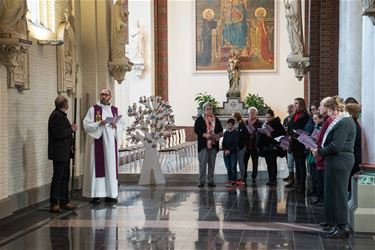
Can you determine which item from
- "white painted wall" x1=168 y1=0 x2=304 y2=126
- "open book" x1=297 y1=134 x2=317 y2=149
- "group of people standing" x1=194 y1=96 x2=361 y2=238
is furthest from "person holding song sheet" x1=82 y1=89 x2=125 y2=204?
"white painted wall" x1=168 y1=0 x2=304 y2=126

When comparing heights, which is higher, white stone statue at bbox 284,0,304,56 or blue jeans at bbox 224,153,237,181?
white stone statue at bbox 284,0,304,56

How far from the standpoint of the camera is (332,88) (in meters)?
14.7

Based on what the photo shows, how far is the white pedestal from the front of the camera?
12703mm

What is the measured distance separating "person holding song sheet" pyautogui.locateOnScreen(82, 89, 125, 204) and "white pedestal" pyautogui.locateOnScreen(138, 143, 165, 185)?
206 cm

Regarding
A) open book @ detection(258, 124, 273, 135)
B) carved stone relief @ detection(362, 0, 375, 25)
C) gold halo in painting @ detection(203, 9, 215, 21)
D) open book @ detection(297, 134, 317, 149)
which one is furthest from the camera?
gold halo in painting @ detection(203, 9, 215, 21)

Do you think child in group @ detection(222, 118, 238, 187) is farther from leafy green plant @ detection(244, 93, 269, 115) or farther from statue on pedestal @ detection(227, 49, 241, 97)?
statue on pedestal @ detection(227, 49, 241, 97)

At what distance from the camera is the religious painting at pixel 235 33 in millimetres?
23812

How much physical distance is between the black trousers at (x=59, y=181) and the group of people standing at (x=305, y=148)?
136 inches

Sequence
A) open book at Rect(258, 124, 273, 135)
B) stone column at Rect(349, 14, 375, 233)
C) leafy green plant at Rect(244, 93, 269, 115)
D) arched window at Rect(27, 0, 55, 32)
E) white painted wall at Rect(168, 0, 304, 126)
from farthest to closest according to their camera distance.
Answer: white painted wall at Rect(168, 0, 304, 126) → leafy green plant at Rect(244, 93, 269, 115) → open book at Rect(258, 124, 273, 135) → arched window at Rect(27, 0, 55, 32) → stone column at Rect(349, 14, 375, 233)

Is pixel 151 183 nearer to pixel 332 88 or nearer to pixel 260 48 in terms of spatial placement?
pixel 332 88

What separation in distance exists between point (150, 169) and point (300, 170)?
10.4 feet

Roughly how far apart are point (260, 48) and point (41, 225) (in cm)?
1681

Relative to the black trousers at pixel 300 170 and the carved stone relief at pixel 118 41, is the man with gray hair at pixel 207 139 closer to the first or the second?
the black trousers at pixel 300 170

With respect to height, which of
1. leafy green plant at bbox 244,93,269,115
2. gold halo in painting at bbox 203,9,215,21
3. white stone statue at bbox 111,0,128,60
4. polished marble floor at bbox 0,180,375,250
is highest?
gold halo in painting at bbox 203,9,215,21
